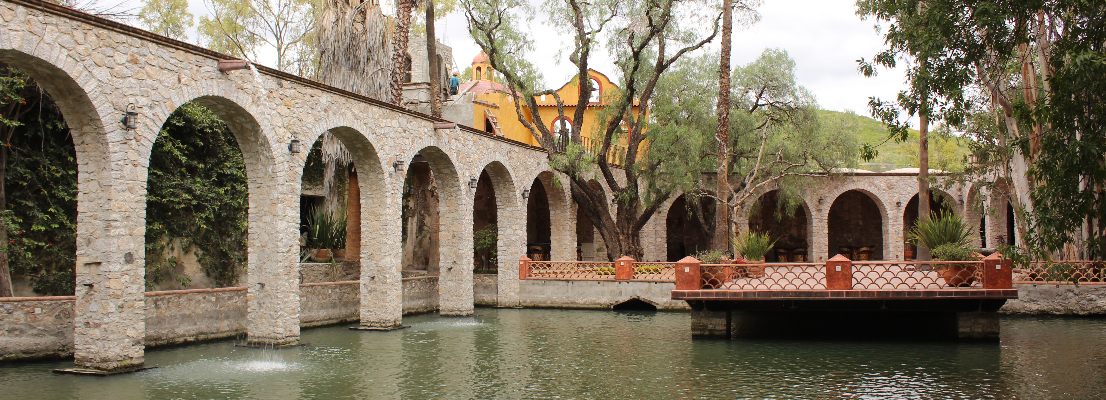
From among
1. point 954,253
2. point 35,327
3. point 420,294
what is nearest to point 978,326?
point 954,253

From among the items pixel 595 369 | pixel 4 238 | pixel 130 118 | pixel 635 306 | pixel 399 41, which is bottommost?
pixel 595 369

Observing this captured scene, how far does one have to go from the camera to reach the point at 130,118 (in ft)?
30.0

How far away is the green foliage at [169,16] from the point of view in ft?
87.8

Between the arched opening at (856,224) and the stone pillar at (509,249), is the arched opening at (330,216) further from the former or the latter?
the arched opening at (856,224)

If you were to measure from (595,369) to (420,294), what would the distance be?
8142mm

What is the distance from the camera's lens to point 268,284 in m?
11.5

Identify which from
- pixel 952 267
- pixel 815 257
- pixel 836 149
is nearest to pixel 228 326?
pixel 952 267

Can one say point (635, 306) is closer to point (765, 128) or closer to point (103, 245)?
point (765, 128)

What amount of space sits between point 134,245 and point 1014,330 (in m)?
13.6

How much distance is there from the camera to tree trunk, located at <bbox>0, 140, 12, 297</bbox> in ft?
37.8

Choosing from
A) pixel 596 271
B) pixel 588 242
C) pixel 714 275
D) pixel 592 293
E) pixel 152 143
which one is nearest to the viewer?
pixel 152 143

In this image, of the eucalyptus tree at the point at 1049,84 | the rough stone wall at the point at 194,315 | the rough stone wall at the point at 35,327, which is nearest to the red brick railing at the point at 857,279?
the eucalyptus tree at the point at 1049,84

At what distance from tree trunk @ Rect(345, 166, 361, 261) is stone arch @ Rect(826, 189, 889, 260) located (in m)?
16.8

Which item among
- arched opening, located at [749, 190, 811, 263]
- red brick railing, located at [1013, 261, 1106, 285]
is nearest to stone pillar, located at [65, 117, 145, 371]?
red brick railing, located at [1013, 261, 1106, 285]
